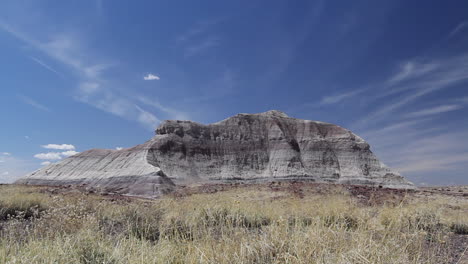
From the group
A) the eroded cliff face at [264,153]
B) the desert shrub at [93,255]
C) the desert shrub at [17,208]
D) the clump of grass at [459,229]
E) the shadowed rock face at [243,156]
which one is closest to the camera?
the desert shrub at [93,255]

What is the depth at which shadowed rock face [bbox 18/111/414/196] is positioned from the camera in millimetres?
48406

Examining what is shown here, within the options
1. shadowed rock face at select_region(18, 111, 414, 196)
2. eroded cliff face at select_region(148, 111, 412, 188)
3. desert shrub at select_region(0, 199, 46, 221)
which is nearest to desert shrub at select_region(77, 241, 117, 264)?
desert shrub at select_region(0, 199, 46, 221)

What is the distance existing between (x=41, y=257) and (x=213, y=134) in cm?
5744

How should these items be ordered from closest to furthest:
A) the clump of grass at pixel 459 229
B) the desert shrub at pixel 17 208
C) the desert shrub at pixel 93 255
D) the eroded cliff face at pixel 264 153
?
the desert shrub at pixel 93 255, the clump of grass at pixel 459 229, the desert shrub at pixel 17 208, the eroded cliff face at pixel 264 153

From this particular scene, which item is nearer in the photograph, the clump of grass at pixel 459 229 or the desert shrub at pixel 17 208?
the clump of grass at pixel 459 229

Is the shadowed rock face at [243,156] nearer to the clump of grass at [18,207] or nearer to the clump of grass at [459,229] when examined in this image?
the clump of grass at [18,207]

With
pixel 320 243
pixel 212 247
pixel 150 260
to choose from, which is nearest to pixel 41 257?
pixel 150 260

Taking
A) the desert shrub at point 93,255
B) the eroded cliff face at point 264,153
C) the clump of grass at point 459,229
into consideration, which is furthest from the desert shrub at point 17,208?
→ the eroded cliff face at point 264,153

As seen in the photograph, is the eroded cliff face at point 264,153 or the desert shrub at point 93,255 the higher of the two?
the eroded cliff face at point 264,153

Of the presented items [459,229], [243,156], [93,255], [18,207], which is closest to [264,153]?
[243,156]

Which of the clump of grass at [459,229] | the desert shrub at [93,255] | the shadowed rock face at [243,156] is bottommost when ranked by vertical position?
the clump of grass at [459,229]

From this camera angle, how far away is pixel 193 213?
651 centimetres

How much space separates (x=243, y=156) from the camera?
58125mm

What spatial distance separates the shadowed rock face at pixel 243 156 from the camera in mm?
48406
